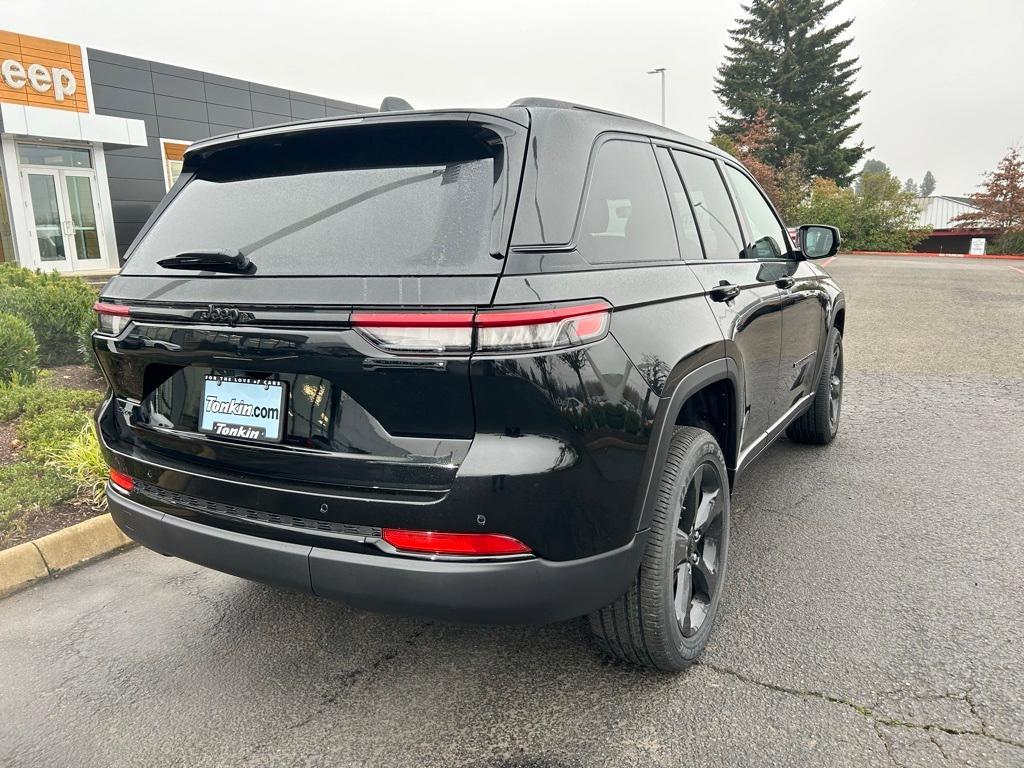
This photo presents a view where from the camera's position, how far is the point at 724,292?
2.81 m

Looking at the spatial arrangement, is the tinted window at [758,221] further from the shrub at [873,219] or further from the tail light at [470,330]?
the shrub at [873,219]

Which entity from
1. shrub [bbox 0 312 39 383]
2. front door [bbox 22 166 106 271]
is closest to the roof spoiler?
shrub [bbox 0 312 39 383]

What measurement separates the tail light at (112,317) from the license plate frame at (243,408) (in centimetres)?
40

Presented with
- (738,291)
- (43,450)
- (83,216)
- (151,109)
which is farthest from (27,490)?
(151,109)

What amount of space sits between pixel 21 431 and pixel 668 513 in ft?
14.3

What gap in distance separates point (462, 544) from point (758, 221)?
2.70 metres

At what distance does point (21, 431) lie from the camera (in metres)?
4.74

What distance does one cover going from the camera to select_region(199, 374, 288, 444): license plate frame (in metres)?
2.05

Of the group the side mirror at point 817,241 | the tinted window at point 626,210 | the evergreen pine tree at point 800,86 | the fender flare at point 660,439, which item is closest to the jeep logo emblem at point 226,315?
the tinted window at point 626,210

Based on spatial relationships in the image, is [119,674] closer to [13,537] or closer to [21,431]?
[13,537]

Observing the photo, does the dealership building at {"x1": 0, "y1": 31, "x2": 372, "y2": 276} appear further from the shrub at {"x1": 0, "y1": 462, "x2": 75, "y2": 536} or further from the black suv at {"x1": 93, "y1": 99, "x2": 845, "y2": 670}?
the black suv at {"x1": 93, "y1": 99, "x2": 845, "y2": 670}

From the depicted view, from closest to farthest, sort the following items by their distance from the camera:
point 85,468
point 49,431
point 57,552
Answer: point 57,552, point 85,468, point 49,431

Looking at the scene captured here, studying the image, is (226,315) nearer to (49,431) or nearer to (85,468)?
(85,468)

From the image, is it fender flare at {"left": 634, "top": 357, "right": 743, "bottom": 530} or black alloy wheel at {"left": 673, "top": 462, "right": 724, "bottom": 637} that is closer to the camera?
fender flare at {"left": 634, "top": 357, "right": 743, "bottom": 530}
